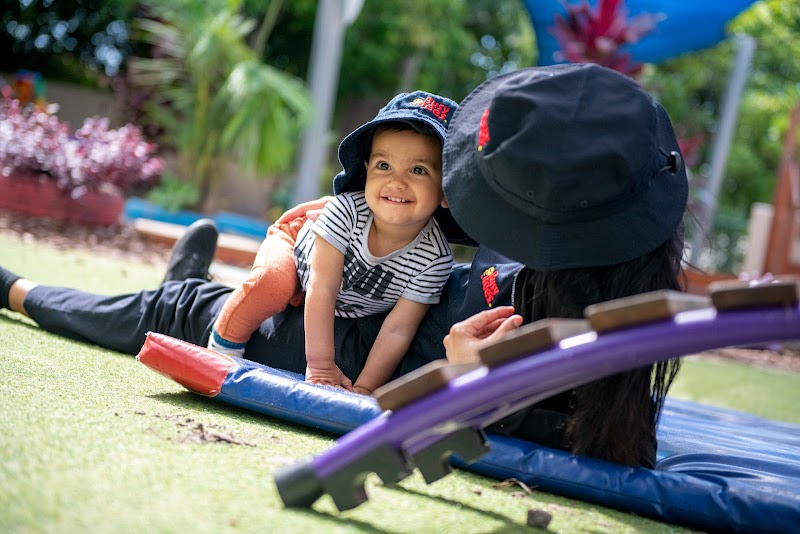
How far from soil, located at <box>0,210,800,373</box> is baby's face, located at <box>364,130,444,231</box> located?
4583 mm

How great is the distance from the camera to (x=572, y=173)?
193 centimetres

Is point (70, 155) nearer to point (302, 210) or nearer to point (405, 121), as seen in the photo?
point (302, 210)

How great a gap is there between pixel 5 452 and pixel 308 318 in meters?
1.21

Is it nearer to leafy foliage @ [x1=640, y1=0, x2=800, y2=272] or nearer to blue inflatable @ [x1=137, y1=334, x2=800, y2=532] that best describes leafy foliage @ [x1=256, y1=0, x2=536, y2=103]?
leafy foliage @ [x1=640, y1=0, x2=800, y2=272]

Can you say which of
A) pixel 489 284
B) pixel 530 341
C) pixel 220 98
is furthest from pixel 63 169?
pixel 530 341

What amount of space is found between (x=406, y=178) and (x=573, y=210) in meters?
0.79

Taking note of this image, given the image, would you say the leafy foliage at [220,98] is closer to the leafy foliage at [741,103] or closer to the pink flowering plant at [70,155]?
the pink flowering plant at [70,155]

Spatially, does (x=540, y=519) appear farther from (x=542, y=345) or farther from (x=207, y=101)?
(x=207, y=101)

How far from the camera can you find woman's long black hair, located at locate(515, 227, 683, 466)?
207cm

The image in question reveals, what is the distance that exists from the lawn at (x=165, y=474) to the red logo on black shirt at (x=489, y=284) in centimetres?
51

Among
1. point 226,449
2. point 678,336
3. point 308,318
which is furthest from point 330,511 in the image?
point 308,318

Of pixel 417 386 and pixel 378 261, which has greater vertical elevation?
pixel 378 261

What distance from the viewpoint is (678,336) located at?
5.10ft

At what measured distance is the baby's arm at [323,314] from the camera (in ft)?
8.84
